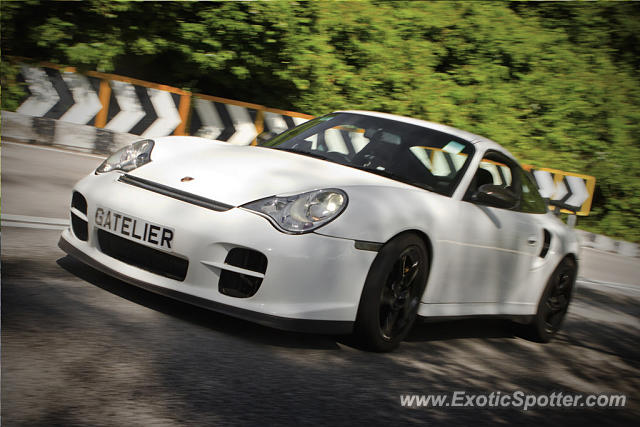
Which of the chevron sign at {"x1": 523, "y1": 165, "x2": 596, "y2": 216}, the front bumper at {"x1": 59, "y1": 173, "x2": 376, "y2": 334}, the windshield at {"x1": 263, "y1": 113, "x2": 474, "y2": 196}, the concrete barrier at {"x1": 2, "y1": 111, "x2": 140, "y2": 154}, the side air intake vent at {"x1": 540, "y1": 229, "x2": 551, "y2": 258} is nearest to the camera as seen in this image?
the front bumper at {"x1": 59, "y1": 173, "x2": 376, "y2": 334}

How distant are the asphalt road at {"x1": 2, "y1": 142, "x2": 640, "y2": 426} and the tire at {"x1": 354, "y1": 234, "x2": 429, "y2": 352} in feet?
0.45

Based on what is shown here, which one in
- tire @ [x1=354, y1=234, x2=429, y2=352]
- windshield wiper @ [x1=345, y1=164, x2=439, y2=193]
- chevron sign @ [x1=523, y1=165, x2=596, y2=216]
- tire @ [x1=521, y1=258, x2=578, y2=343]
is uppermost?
windshield wiper @ [x1=345, y1=164, x2=439, y2=193]

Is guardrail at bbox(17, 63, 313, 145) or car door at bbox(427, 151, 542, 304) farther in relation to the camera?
guardrail at bbox(17, 63, 313, 145)

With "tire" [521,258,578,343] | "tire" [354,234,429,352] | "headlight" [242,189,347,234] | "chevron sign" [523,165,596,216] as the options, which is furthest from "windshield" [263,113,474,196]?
"chevron sign" [523,165,596,216]

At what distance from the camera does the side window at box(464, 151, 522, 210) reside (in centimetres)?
483

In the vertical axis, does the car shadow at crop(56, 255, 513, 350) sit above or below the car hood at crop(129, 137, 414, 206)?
below

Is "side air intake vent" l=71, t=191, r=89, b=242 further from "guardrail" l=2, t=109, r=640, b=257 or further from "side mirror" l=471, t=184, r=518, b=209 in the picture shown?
"guardrail" l=2, t=109, r=640, b=257

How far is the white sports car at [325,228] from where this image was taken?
12.0ft

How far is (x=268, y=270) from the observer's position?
3.59m

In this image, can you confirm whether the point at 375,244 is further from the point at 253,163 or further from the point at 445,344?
the point at 445,344

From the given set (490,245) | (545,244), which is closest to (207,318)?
(490,245)

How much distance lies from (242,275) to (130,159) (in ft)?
4.09

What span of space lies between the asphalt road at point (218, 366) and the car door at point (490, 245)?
0.39 metres

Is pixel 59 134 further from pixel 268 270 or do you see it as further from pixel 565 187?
pixel 565 187
